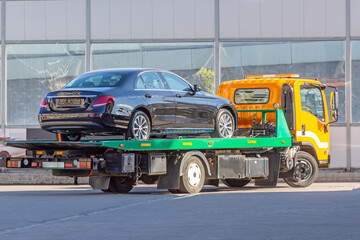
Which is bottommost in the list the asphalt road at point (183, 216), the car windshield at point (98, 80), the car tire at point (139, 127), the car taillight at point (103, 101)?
the asphalt road at point (183, 216)

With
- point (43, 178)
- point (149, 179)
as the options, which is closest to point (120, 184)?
point (149, 179)

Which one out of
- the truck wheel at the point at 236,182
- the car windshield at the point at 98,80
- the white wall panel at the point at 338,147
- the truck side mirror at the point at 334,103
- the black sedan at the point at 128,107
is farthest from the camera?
the white wall panel at the point at 338,147

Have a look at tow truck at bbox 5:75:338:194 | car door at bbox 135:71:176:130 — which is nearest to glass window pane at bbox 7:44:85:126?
tow truck at bbox 5:75:338:194

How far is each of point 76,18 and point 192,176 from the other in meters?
13.6

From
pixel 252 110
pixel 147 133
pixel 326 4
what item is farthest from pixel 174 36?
pixel 147 133

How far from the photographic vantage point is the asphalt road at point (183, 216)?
1038 centimetres

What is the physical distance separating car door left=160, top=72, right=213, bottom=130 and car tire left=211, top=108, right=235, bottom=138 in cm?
25

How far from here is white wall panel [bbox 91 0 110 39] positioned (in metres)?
30.3

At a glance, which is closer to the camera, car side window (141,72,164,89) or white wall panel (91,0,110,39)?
car side window (141,72,164,89)

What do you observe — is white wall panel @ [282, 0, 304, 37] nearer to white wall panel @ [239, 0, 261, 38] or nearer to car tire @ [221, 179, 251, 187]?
white wall panel @ [239, 0, 261, 38]

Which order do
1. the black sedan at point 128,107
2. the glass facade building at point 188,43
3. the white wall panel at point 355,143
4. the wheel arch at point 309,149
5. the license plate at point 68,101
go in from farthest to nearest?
1. the glass facade building at point 188,43
2. the white wall panel at point 355,143
3. the wheel arch at point 309,149
4. the license plate at point 68,101
5. the black sedan at point 128,107

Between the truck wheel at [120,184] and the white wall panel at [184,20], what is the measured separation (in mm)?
11609

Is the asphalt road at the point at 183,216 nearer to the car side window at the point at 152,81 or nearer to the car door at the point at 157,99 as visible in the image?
the car door at the point at 157,99

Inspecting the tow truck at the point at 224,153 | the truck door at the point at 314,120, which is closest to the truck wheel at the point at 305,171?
the tow truck at the point at 224,153
